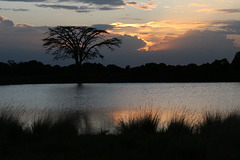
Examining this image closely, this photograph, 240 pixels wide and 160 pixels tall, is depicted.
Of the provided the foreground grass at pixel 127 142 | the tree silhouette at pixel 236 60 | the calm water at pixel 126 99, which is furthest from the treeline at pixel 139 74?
the foreground grass at pixel 127 142

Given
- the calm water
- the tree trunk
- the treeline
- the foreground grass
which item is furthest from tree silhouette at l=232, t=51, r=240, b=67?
the foreground grass

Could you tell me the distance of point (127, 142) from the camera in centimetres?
766

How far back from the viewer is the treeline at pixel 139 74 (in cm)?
4875

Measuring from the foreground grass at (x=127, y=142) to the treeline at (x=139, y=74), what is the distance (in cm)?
3873

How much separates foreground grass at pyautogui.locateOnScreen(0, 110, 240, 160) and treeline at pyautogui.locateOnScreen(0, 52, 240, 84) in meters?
38.7

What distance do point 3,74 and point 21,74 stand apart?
312 cm

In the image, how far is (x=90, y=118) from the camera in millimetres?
13406

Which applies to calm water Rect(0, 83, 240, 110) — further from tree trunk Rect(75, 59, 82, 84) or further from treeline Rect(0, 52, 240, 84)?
treeline Rect(0, 52, 240, 84)

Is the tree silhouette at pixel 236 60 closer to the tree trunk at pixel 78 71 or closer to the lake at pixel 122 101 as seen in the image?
the lake at pixel 122 101

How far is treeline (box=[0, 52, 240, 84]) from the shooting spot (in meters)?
48.8

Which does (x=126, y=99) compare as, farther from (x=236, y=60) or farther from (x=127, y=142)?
(x=236, y=60)

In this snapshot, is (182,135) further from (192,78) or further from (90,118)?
(192,78)

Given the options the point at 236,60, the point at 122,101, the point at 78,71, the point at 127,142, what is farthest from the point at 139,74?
the point at 127,142

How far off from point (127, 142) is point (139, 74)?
149ft
